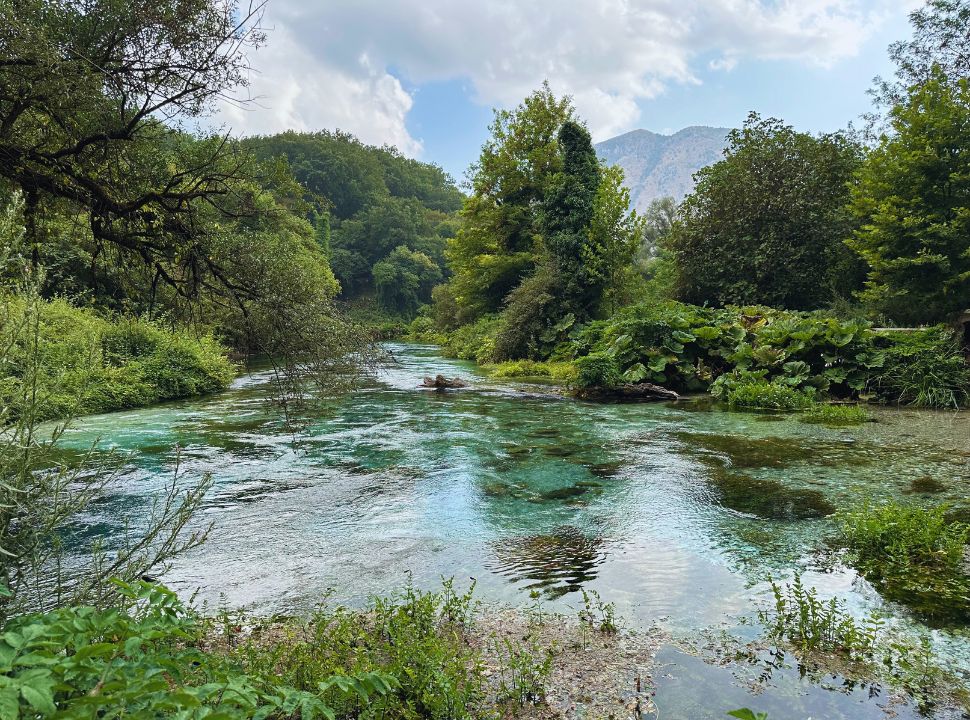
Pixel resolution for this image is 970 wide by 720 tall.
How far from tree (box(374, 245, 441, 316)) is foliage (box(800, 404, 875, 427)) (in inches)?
2018

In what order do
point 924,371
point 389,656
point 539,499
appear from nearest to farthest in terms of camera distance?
point 389,656
point 539,499
point 924,371

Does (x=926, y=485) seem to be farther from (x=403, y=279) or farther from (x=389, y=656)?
(x=403, y=279)

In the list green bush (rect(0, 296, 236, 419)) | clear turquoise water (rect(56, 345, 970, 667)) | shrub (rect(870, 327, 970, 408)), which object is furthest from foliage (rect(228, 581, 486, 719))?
shrub (rect(870, 327, 970, 408))

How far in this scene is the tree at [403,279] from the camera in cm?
6023

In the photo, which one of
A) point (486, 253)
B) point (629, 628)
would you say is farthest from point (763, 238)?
point (629, 628)

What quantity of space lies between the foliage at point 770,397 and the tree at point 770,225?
26.5ft

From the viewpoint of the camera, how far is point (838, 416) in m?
10.6

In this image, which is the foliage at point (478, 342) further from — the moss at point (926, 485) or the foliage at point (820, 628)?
the foliage at point (820, 628)

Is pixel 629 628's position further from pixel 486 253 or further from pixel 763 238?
pixel 486 253

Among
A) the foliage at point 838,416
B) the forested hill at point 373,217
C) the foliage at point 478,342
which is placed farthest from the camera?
the forested hill at point 373,217

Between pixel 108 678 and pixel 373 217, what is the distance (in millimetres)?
72702

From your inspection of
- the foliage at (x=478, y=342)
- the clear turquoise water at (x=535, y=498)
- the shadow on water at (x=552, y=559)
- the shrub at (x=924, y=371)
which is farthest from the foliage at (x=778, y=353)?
the shadow on water at (x=552, y=559)

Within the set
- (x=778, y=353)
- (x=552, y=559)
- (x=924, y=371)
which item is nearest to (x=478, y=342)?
(x=778, y=353)

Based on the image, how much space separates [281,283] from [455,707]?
5.47 meters
